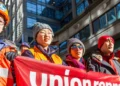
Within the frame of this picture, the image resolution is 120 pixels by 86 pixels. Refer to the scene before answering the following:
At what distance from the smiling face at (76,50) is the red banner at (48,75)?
39 centimetres

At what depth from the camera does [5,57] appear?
3082mm

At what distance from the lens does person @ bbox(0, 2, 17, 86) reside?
3.04 metres

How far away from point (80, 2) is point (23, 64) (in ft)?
101

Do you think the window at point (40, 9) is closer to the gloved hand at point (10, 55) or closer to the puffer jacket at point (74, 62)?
the puffer jacket at point (74, 62)

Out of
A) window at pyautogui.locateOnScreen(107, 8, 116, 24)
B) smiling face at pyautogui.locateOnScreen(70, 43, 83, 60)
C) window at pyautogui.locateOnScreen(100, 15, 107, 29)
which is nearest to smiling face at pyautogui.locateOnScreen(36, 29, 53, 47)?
smiling face at pyautogui.locateOnScreen(70, 43, 83, 60)

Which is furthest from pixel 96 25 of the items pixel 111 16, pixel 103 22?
pixel 111 16

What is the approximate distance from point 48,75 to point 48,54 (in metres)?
0.35

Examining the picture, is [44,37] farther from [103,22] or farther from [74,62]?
[103,22]

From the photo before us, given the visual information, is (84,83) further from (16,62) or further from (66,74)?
(16,62)

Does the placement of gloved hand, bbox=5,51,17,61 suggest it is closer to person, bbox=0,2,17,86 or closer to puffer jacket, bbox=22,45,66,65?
person, bbox=0,2,17,86

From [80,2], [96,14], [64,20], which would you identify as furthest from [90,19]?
[64,20]

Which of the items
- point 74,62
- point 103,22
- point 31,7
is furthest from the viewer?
point 31,7

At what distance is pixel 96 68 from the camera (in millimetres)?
3959

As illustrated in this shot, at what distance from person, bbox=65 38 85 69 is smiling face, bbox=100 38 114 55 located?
337 millimetres
